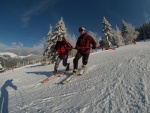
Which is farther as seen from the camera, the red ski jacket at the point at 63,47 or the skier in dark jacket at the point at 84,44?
the red ski jacket at the point at 63,47

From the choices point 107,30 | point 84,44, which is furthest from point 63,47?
point 107,30

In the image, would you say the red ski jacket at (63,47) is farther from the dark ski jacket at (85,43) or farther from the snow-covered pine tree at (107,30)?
the snow-covered pine tree at (107,30)

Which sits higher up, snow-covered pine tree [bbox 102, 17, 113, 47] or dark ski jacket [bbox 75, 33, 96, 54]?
snow-covered pine tree [bbox 102, 17, 113, 47]

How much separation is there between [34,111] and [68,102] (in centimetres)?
90

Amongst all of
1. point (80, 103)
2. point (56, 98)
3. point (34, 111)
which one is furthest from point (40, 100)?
point (80, 103)

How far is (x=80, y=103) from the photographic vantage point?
368cm

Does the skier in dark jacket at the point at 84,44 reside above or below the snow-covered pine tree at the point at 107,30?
below

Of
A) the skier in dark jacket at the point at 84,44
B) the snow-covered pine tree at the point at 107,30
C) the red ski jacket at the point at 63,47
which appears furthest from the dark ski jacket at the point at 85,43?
the snow-covered pine tree at the point at 107,30

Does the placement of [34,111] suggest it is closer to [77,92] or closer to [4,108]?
[4,108]

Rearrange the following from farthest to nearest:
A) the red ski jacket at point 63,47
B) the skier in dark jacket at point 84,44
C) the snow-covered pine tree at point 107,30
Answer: the snow-covered pine tree at point 107,30 → the red ski jacket at point 63,47 → the skier in dark jacket at point 84,44

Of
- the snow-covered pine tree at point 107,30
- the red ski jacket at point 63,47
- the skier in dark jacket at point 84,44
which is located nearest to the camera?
the skier in dark jacket at point 84,44

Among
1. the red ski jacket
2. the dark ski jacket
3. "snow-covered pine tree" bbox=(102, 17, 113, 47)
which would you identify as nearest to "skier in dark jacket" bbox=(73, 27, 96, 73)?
the dark ski jacket

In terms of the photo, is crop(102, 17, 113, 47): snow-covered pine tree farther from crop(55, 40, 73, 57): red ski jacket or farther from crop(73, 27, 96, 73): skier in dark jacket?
crop(73, 27, 96, 73): skier in dark jacket

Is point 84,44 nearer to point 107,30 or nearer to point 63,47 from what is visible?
point 63,47
